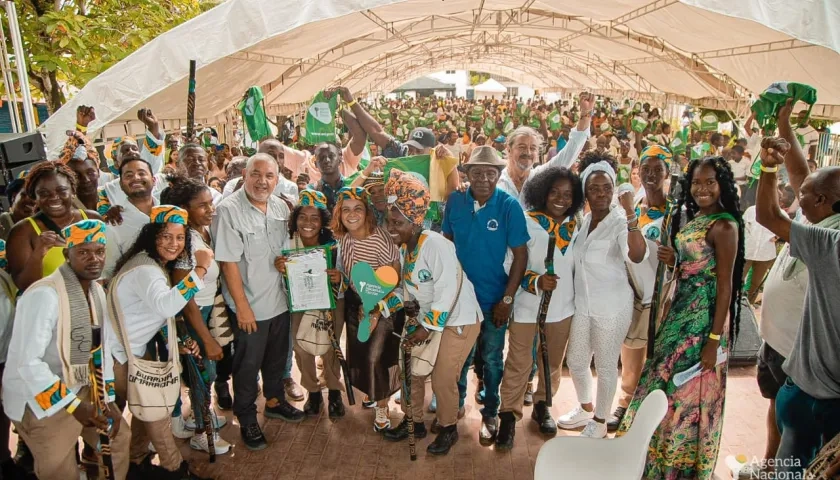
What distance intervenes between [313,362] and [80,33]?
23.8 ft

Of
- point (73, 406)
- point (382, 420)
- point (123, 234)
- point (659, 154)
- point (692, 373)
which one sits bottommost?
point (382, 420)

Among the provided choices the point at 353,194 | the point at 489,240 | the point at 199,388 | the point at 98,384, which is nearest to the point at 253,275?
the point at 199,388

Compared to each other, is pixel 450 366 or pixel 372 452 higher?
pixel 450 366

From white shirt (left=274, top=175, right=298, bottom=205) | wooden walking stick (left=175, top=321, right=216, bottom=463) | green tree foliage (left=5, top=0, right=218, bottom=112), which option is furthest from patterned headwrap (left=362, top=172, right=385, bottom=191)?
green tree foliage (left=5, top=0, right=218, bottom=112)

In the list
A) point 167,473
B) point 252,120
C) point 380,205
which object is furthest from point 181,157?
point 167,473

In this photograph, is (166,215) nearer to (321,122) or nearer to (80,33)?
(321,122)

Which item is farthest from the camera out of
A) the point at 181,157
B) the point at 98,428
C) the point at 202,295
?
the point at 181,157

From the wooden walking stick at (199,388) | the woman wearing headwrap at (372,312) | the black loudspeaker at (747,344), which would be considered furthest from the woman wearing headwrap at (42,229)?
the black loudspeaker at (747,344)

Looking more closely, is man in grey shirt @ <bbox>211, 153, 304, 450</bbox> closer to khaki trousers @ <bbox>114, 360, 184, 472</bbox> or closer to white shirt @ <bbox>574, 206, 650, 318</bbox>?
khaki trousers @ <bbox>114, 360, 184, 472</bbox>

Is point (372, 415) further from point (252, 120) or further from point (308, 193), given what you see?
point (252, 120)

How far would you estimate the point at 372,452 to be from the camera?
11.7 feet

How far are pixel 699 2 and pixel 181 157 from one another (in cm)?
415

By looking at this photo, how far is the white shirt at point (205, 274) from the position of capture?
10.1 feet

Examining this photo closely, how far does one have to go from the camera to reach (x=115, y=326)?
2701 mm
